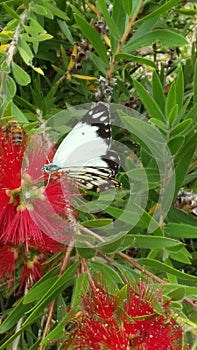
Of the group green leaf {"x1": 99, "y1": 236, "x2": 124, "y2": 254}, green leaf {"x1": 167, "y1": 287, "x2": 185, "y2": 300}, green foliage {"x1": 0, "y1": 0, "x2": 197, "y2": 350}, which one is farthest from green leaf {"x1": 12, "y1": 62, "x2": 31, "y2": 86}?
green leaf {"x1": 167, "y1": 287, "x2": 185, "y2": 300}

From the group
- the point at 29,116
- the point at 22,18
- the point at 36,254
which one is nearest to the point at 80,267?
the point at 36,254

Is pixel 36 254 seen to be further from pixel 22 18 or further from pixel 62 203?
pixel 22 18

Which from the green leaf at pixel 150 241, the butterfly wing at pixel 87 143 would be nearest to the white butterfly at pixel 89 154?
the butterfly wing at pixel 87 143

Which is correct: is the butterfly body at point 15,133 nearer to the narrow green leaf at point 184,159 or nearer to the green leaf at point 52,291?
Result: the green leaf at point 52,291

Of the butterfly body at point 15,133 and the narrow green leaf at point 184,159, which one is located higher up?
the butterfly body at point 15,133

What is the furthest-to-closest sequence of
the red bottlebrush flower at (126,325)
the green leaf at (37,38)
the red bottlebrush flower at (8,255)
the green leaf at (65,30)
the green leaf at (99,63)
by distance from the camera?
1. the green leaf at (65,30)
2. the green leaf at (99,63)
3. the green leaf at (37,38)
4. the red bottlebrush flower at (8,255)
5. the red bottlebrush flower at (126,325)

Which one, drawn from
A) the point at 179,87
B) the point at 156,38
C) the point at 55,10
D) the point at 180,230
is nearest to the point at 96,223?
the point at 180,230

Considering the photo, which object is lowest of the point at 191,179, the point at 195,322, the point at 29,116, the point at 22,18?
the point at 195,322

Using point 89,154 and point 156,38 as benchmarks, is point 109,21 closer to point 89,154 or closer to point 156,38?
point 156,38
